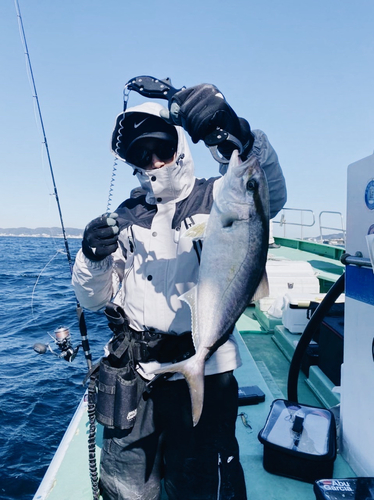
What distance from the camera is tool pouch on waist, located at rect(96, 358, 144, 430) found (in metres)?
2.33

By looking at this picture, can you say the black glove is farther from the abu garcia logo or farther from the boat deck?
the abu garcia logo

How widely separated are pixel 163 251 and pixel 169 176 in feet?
1.66

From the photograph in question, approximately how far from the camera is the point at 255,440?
307 cm

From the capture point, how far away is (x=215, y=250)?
1.87 meters

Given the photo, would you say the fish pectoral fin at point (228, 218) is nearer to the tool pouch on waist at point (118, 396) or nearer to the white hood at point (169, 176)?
the white hood at point (169, 176)

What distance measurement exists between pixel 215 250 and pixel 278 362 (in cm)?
368

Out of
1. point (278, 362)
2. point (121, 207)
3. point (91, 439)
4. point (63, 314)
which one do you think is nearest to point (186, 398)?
point (91, 439)

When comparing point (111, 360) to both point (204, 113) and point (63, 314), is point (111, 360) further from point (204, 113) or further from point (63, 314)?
point (63, 314)

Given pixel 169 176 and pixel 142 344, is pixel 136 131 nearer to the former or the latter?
pixel 169 176

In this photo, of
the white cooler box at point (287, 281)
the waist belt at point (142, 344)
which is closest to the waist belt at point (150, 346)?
the waist belt at point (142, 344)

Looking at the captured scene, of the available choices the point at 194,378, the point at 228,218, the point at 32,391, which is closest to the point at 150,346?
the point at 194,378

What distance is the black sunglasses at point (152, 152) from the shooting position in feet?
8.30

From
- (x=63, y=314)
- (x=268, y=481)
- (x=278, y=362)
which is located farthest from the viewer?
(x=63, y=314)

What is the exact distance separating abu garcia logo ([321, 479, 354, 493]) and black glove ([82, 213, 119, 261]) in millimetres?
1946
